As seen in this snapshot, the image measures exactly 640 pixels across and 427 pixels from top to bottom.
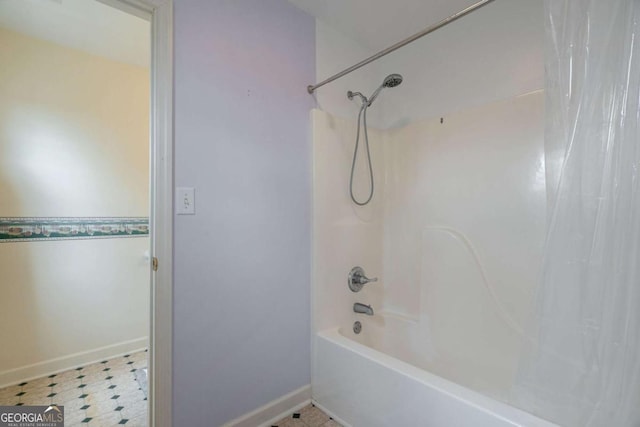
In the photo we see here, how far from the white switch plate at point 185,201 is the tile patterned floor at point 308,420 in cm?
122

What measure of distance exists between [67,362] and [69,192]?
50.3 inches

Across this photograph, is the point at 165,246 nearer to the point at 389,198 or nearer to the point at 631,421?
the point at 389,198

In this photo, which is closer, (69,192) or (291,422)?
(291,422)

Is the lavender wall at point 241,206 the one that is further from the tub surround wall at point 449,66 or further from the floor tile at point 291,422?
the tub surround wall at point 449,66

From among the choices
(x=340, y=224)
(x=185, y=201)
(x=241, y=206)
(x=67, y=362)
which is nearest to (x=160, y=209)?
(x=185, y=201)

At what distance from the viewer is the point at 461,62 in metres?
1.78

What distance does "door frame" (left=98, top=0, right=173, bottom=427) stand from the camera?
121 cm

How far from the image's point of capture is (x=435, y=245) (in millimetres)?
1855

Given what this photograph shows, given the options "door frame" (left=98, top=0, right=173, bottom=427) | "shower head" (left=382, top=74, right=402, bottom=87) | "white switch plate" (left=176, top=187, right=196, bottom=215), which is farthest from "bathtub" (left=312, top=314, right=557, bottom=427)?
"shower head" (left=382, top=74, right=402, bottom=87)

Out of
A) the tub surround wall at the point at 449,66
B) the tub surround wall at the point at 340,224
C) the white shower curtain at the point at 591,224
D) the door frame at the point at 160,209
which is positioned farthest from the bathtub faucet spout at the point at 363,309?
the tub surround wall at the point at 449,66

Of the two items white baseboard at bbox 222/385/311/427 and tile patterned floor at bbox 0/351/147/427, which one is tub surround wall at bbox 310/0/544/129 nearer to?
white baseboard at bbox 222/385/311/427

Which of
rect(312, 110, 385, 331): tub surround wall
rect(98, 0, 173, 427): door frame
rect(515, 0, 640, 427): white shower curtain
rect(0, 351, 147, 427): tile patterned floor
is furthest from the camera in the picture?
rect(312, 110, 385, 331): tub surround wall

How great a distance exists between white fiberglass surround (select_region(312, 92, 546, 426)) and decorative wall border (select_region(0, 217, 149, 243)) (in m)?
1.76

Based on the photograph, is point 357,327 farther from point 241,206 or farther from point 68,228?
point 68,228
